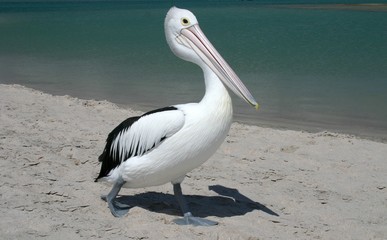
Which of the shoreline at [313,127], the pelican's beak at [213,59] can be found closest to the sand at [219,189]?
the shoreline at [313,127]

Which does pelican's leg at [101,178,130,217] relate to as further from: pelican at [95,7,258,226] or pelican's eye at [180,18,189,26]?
pelican's eye at [180,18,189,26]

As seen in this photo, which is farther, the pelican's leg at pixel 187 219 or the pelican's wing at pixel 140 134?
the pelican's leg at pixel 187 219

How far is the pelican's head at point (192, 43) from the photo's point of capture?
3.31 m

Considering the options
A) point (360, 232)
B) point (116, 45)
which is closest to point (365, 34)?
point (116, 45)

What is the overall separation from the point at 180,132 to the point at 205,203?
85cm

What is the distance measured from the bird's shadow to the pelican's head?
920mm

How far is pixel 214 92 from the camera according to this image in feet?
10.6

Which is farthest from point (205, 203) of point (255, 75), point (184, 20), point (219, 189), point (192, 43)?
point (255, 75)

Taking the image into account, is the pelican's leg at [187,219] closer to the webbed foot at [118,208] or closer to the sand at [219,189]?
the sand at [219,189]

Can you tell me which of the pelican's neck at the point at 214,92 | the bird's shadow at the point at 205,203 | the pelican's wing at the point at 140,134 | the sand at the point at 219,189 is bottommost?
the bird's shadow at the point at 205,203

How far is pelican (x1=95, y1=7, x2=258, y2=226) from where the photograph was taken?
125 inches

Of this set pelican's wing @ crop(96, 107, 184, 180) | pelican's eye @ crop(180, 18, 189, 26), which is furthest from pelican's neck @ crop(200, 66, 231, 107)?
pelican's eye @ crop(180, 18, 189, 26)

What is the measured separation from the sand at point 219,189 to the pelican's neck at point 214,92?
728mm

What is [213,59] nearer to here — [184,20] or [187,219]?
[184,20]
